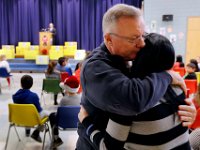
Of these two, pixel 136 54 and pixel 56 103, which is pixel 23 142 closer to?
pixel 56 103

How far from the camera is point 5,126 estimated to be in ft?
14.9

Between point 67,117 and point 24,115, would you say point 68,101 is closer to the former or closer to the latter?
point 67,117

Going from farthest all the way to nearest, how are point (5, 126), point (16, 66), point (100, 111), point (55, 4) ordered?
point (55, 4) < point (16, 66) < point (5, 126) < point (100, 111)

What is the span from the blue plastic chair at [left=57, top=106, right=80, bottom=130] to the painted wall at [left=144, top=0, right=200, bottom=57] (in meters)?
7.41

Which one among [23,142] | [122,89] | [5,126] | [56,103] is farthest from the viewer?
[56,103]

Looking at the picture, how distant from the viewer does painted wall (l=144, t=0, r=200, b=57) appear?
32.6 ft

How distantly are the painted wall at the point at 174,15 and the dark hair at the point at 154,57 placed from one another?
377 inches

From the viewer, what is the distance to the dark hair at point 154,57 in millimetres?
787

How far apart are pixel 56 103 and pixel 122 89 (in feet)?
17.6

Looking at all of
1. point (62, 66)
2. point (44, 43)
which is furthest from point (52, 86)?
point (44, 43)

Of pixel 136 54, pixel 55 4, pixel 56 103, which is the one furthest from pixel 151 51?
pixel 55 4

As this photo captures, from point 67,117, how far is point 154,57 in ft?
8.85

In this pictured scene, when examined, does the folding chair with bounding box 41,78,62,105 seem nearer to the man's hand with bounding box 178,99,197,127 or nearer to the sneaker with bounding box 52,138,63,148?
the sneaker with bounding box 52,138,63,148

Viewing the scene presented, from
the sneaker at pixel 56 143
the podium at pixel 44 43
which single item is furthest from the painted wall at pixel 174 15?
the sneaker at pixel 56 143
